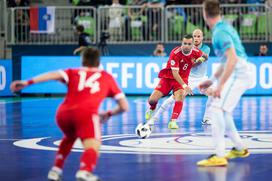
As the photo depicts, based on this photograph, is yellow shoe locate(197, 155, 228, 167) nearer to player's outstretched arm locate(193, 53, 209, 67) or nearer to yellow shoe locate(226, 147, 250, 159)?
yellow shoe locate(226, 147, 250, 159)

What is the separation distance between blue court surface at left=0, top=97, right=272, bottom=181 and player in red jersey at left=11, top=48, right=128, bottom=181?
3.16 ft

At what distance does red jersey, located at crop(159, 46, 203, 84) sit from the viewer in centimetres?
1614

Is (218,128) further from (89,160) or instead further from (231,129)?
(89,160)

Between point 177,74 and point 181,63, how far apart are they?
1.69 feet

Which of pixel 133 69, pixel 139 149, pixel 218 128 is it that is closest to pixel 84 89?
pixel 218 128

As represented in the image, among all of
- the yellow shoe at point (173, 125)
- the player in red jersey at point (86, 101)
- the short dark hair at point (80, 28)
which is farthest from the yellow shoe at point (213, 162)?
the short dark hair at point (80, 28)

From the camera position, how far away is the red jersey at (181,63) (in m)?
16.1

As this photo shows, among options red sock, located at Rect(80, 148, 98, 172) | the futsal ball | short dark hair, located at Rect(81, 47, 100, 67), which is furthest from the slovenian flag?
red sock, located at Rect(80, 148, 98, 172)

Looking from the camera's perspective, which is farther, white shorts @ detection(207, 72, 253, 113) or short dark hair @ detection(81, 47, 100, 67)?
white shorts @ detection(207, 72, 253, 113)

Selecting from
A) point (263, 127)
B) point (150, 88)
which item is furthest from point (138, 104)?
point (263, 127)

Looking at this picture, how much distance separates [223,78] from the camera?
Answer: 10.3 meters

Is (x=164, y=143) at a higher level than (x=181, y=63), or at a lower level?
lower

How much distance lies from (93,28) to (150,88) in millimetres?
3554

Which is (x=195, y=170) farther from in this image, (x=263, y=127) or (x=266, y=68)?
(x=266, y=68)
